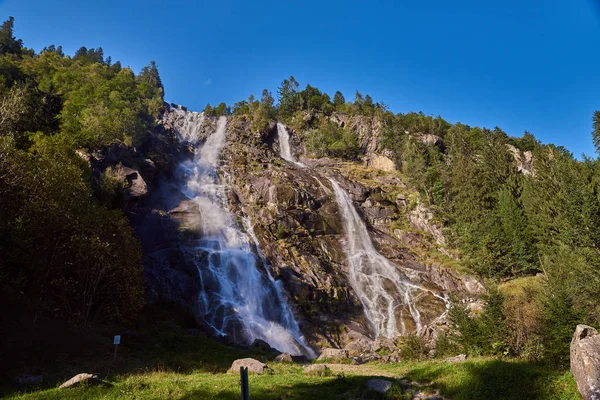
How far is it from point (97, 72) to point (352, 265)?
292 feet

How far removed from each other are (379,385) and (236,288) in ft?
85.1

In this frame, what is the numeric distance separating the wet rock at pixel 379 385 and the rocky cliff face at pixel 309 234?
20468mm

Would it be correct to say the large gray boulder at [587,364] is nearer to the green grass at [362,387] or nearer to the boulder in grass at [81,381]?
the green grass at [362,387]

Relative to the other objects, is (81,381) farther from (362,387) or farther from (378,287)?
(378,287)

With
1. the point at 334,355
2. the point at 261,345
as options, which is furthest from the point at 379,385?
the point at 261,345

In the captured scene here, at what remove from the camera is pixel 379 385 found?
1254 centimetres

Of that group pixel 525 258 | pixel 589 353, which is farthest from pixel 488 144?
pixel 589 353

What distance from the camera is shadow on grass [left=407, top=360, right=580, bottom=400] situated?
10.5 meters

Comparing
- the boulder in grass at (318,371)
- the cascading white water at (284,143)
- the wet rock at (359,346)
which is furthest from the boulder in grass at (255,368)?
the cascading white water at (284,143)

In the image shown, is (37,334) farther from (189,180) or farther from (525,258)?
(525,258)

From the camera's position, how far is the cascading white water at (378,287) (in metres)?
37.3

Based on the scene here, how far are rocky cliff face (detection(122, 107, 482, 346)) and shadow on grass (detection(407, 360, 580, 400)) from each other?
21168 millimetres

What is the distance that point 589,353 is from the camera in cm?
1009

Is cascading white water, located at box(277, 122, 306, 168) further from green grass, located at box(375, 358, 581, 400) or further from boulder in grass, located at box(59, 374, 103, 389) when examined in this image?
boulder in grass, located at box(59, 374, 103, 389)
